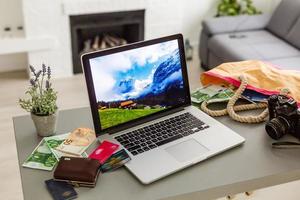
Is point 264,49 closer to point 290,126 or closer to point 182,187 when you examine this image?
point 290,126

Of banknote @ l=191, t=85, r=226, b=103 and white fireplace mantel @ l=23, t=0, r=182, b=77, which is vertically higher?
banknote @ l=191, t=85, r=226, b=103

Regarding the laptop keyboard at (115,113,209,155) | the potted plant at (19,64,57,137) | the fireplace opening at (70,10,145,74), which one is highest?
the potted plant at (19,64,57,137)

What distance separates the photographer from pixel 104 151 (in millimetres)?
1440

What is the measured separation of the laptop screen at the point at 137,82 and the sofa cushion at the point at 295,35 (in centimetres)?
220

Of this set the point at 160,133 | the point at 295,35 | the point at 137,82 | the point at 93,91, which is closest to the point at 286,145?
the point at 160,133

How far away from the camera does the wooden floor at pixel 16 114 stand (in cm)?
237

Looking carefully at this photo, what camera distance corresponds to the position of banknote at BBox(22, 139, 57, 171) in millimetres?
1385

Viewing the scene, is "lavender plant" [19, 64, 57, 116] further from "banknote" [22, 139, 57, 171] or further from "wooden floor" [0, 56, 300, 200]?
"wooden floor" [0, 56, 300, 200]

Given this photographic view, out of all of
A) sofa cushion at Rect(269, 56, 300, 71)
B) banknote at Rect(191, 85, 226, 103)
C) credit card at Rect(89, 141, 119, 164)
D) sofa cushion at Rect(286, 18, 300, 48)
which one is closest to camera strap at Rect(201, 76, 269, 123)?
banknote at Rect(191, 85, 226, 103)

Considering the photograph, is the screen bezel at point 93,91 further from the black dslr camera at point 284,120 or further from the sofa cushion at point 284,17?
the sofa cushion at point 284,17

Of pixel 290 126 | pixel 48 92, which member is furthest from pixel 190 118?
pixel 48 92

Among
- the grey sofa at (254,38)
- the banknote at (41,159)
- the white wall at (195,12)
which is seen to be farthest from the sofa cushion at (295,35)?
the banknote at (41,159)

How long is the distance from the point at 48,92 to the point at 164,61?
431 millimetres

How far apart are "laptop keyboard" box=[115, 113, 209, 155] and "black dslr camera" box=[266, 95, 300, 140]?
0.23m
